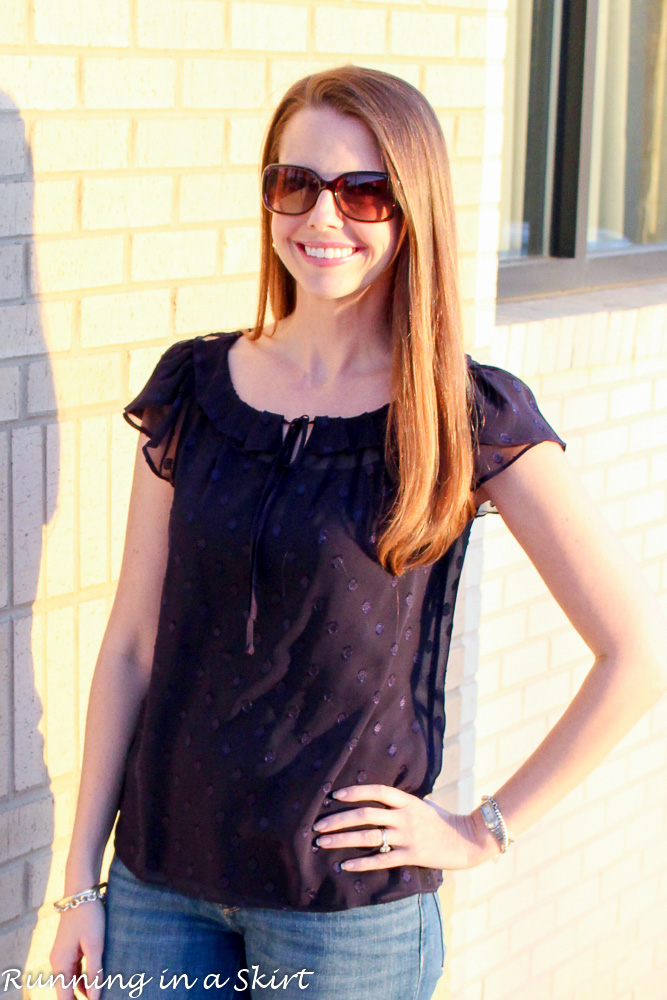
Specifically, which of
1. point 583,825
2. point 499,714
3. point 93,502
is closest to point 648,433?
point 499,714

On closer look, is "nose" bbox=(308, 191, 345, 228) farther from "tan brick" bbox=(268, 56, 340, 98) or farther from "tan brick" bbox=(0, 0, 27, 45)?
"tan brick" bbox=(268, 56, 340, 98)

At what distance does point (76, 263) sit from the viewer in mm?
2240

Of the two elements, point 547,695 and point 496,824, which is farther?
point 547,695

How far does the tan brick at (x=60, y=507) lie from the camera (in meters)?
2.28

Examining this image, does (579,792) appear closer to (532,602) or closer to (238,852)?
(532,602)

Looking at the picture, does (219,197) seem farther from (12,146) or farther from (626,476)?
(626,476)

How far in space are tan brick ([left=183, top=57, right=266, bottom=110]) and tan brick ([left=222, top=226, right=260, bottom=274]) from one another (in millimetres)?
236

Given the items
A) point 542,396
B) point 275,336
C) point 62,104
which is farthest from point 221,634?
point 542,396

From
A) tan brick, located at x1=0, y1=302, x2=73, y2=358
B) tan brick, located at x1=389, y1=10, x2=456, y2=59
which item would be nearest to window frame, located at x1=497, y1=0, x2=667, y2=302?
tan brick, located at x1=389, y1=10, x2=456, y2=59

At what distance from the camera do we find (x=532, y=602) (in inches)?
135

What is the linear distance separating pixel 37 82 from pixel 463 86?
1129mm

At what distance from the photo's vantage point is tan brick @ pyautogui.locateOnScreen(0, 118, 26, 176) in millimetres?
2080

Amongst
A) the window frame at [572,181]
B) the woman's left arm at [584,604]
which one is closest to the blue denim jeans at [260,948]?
the woman's left arm at [584,604]

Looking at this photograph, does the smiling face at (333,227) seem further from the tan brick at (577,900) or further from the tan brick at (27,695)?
the tan brick at (577,900)
